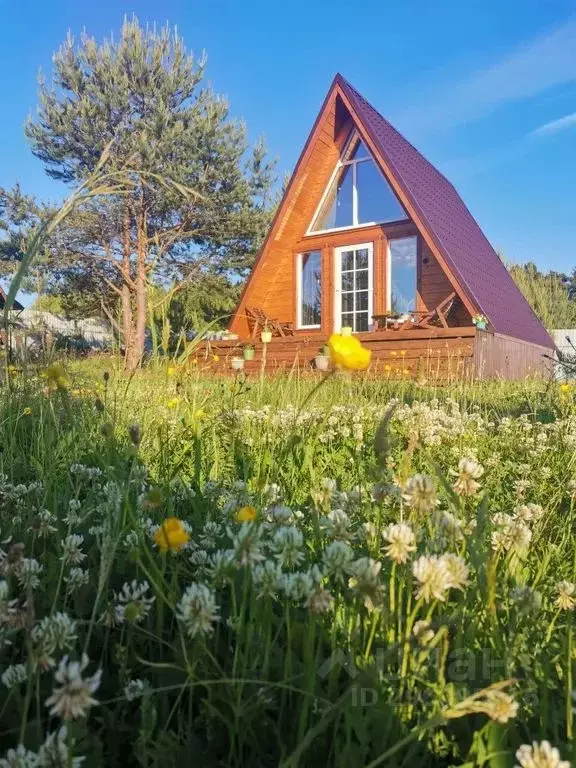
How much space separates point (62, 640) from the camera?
0.86 m

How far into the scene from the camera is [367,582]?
80cm

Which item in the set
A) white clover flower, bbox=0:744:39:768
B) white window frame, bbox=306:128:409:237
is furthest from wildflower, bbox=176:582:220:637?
white window frame, bbox=306:128:409:237

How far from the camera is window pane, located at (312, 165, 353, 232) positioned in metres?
13.3

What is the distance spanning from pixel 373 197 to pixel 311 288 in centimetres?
250

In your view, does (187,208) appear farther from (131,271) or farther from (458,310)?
(458,310)

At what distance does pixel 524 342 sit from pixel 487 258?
2.80 metres

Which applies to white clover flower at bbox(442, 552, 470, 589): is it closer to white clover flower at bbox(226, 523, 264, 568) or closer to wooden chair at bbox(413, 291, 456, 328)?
white clover flower at bbox(226, 523, 264, 568)

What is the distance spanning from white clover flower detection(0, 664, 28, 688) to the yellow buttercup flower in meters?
0.65

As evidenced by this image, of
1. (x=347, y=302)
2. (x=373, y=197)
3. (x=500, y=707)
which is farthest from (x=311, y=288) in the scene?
(x=500, y=707)

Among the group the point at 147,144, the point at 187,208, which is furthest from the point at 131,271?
the point at 147,144

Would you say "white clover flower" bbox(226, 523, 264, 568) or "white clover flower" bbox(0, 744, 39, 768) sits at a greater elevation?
"white clover flower" bbox(226, 523, 264, 568)

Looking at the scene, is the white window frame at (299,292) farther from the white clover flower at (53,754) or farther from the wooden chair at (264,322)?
the white clover flower at (53,754)

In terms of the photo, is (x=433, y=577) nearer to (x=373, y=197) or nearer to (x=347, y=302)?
(x=347, y=302)

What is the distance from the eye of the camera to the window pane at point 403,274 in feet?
40.0
